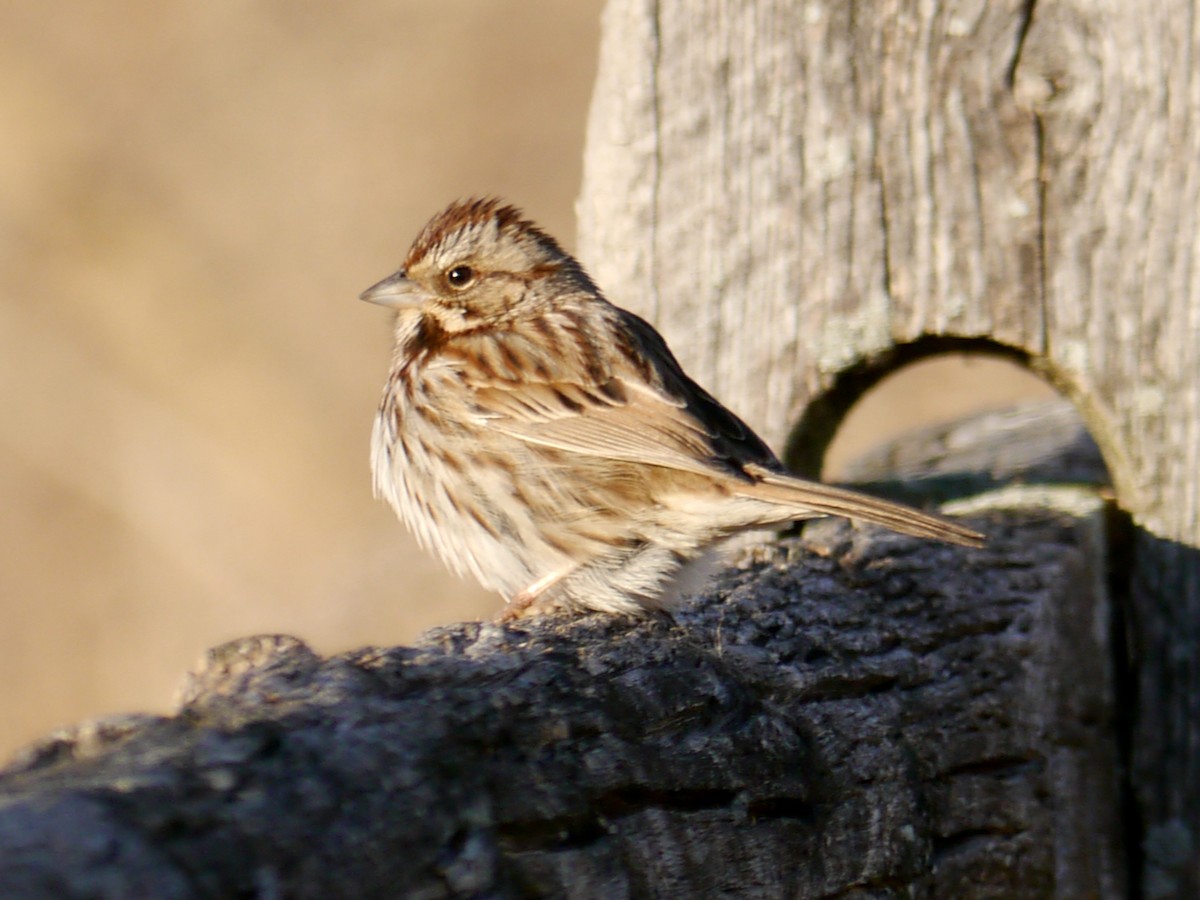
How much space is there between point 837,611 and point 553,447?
2.40 feet

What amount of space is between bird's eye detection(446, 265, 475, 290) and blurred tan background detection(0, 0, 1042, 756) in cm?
295

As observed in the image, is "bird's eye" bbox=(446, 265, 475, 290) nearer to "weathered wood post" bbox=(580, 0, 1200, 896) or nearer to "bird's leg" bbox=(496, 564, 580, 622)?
"weathered wood post" bbox=(580, 0, 1200, 896)

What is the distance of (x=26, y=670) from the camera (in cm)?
695

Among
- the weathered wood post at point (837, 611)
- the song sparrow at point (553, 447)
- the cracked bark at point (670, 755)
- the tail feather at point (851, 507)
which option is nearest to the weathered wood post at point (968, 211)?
the weathered wood post at point (837, 611)

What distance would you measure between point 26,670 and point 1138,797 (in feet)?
17.0

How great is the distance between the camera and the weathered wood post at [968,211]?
3.32 metres

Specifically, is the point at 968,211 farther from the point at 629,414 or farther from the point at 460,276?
the point at 460,276

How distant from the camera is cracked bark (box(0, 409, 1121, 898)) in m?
1.45

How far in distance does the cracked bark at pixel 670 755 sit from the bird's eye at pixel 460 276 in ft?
3.43

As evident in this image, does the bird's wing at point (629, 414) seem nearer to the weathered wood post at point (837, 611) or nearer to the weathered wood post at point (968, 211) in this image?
the weathered wood post at point (837, 611)

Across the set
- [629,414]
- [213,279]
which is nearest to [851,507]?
[629,414]

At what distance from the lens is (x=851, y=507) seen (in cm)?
279

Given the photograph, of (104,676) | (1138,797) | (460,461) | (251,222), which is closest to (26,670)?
(104,676)

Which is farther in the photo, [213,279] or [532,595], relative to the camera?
[213,279]
